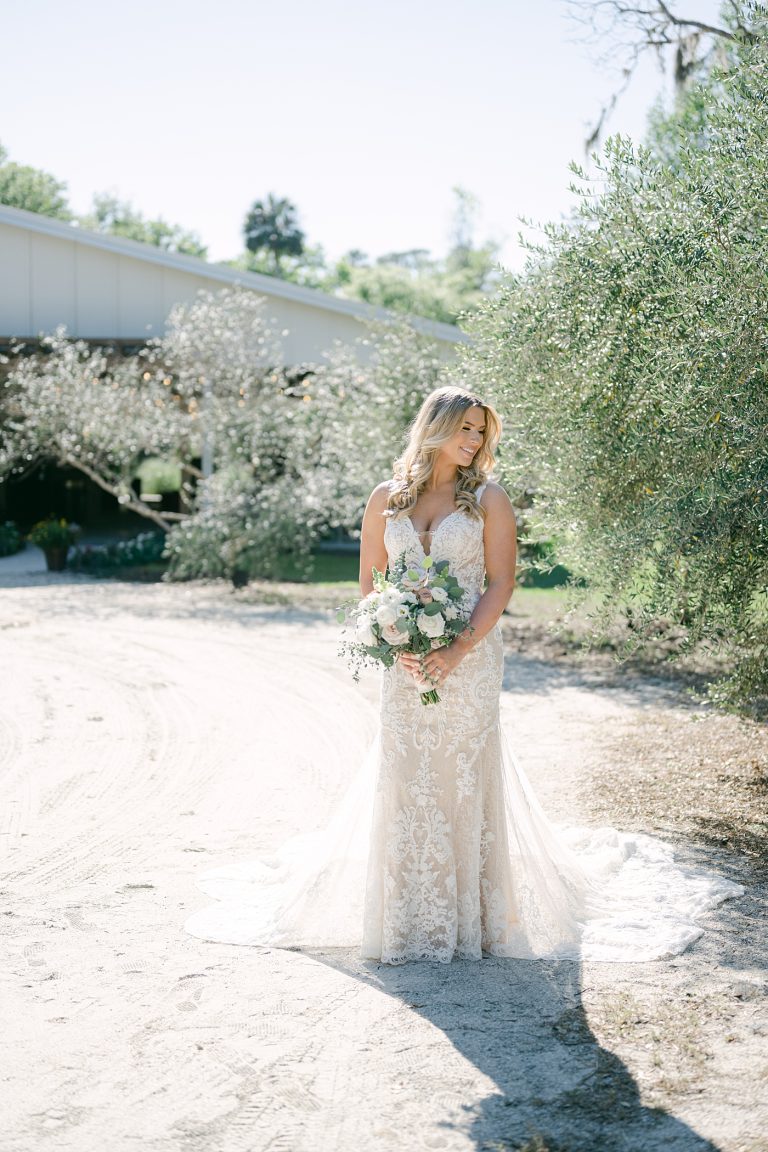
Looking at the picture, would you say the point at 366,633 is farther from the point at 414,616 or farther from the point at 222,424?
the point at 222,424

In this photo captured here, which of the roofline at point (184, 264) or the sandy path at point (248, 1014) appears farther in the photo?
the roofline at point (184, 264)

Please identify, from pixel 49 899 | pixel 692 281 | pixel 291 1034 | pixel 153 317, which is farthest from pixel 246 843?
pixel 153 317

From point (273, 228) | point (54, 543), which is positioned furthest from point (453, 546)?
point (273, 228)

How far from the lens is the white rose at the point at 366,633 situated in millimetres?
4539

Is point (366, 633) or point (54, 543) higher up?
point (54, 543)

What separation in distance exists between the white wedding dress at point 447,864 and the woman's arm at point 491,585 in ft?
0.22

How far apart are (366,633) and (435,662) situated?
31 cm

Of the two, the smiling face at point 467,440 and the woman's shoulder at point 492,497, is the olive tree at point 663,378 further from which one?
the smiling face at point 467,440

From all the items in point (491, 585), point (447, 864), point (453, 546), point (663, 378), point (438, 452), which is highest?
point (663, 378)

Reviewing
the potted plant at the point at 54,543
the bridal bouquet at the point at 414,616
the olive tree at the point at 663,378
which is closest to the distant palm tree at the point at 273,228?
the potted plant at the point at 54,543

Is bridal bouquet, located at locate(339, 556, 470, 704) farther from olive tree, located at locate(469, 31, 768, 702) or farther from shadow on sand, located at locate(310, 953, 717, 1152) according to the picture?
olive tree, located at locate(469, 31, 768, 702)

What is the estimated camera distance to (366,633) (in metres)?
4.54

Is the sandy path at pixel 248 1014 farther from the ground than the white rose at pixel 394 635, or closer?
closer

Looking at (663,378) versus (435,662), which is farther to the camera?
(663,378)
